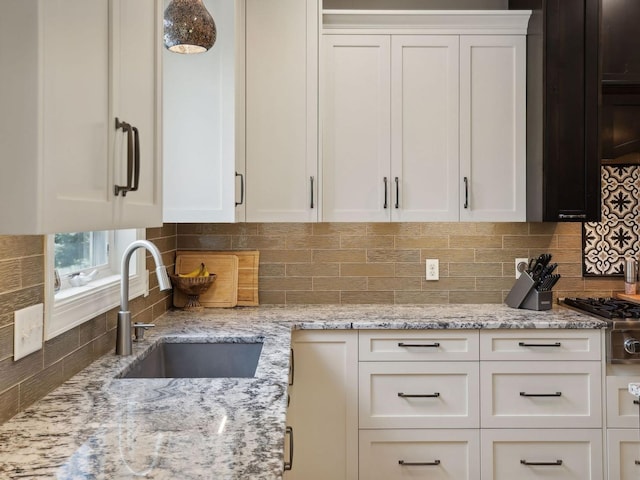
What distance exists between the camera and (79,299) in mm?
1635

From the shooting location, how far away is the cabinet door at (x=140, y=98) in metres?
1.12

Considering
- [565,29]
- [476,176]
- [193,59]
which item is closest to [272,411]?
[193,59]

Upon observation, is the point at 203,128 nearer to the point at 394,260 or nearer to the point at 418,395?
the point at 394,260

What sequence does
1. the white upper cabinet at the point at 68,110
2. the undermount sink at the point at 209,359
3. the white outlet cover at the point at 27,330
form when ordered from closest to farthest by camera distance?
the white upper cabinet at the point at 68,110
the white outlet cover at the point at 27,330
the undermount sink at the point at 209,359

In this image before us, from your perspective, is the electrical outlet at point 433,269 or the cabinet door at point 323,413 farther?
the electrical outlet at point 433,269

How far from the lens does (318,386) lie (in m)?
2.39

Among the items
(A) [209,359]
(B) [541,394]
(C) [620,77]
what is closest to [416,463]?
(B) [541,394]

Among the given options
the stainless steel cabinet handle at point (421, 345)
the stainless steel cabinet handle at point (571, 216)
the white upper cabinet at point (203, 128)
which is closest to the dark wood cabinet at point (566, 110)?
the stainless steel cabinet handle at point (571, 216)

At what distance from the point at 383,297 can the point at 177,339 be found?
126cm

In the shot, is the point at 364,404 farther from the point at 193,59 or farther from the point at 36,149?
the point at 36,149

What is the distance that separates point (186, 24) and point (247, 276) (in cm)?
154

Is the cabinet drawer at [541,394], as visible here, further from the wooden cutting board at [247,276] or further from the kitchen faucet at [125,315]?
the kitchen faucet at [125,315]

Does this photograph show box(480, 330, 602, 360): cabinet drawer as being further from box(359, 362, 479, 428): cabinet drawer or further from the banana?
the banana

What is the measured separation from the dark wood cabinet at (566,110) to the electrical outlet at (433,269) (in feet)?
1.94
